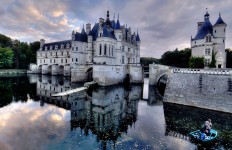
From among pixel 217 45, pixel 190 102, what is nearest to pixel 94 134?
pixel 190 102

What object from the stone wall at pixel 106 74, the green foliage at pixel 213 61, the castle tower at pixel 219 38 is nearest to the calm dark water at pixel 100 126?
the stone wall at pixel 106 74

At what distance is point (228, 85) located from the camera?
1452 centimetres

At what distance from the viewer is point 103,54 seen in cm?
3108

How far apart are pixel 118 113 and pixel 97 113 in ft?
6.82

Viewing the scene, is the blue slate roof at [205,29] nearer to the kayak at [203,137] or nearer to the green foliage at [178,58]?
the green foliage at [178,58]

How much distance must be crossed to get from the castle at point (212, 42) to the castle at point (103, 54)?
510 inches

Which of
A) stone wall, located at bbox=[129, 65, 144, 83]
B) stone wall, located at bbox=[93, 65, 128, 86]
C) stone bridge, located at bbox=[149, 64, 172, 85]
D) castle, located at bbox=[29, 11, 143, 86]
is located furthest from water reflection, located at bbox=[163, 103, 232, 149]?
stone wall, located at bbox=[129, 65, 144, 83]

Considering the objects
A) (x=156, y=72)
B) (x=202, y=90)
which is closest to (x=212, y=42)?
(x=156, y=72)

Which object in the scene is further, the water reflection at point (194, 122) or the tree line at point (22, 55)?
the tree line at point (22, 55)

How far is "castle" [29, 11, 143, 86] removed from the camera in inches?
1193

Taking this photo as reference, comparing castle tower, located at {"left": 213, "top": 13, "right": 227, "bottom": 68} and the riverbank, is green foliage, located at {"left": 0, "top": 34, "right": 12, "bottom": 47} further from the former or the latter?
castle tower, located at {"left": 213, "top": 13, "right": 227, "bottom": 68}

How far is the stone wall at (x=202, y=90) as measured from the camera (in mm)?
14531

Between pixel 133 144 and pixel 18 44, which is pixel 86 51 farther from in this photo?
pixel 18 44

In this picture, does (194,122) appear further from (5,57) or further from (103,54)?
(5,57)
